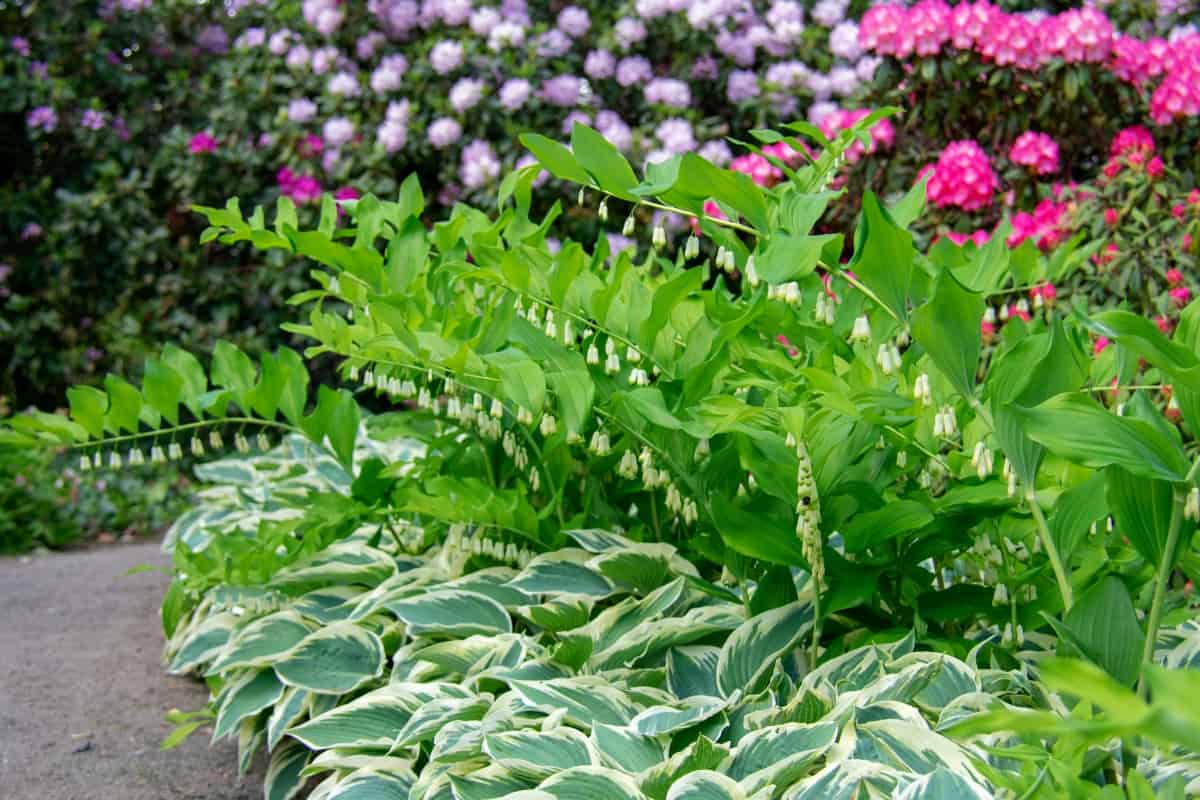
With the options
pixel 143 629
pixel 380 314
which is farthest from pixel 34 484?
pixel 380 314

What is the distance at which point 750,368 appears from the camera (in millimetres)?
1774

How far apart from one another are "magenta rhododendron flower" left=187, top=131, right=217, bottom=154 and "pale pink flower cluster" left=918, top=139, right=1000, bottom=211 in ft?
11.8

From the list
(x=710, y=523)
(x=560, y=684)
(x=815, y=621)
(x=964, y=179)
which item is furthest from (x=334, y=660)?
(x=964, y=179)

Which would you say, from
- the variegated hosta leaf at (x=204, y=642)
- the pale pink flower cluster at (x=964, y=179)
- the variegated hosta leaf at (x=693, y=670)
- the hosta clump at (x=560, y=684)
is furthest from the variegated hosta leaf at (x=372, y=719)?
the pale pink flower cluster at (x=964, y=179)

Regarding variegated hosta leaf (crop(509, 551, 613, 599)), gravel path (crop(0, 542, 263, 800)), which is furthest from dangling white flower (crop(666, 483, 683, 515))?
gravel path (crop(0, 542, 263, 800))

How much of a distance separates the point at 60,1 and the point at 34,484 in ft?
8.34

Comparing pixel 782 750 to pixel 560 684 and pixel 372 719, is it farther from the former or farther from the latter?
pixel 372 719

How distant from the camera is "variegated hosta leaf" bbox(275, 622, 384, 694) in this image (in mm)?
1938

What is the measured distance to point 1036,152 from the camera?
3895 mm

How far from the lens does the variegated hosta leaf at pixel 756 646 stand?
1.67m

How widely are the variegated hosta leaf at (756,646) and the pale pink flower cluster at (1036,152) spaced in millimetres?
2645

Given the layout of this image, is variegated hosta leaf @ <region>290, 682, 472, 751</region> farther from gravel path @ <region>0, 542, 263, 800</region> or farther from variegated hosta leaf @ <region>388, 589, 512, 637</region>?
gravel path @ <region>0, 542, 263, 800</region>

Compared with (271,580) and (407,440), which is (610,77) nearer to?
(407,440)

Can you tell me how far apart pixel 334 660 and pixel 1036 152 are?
292cm
